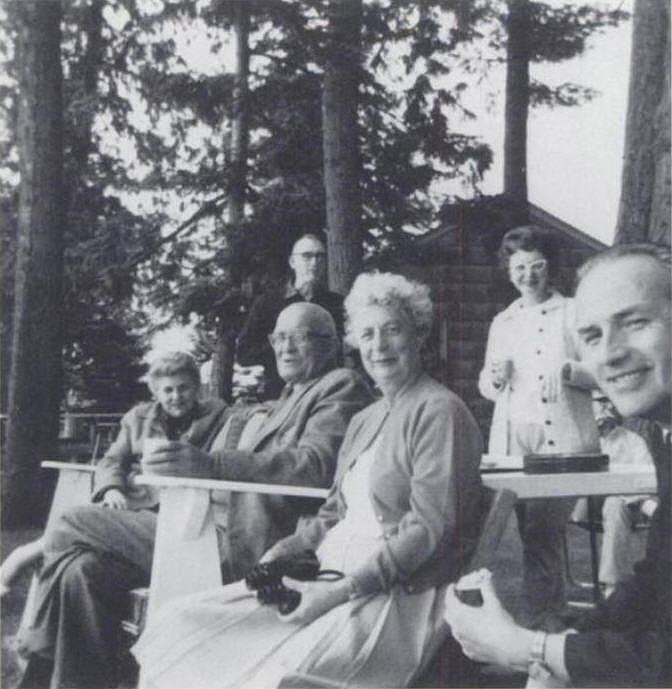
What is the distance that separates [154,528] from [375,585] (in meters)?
0.97

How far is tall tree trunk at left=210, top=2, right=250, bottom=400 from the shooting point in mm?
10281

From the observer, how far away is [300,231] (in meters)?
10.1

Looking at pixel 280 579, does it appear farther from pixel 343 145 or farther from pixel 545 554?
pixel 343 145

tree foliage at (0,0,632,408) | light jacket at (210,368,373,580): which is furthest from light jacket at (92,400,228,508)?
tree foliage at (0,0,632,408)

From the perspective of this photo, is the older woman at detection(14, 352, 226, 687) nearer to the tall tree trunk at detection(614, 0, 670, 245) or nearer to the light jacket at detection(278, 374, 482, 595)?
the light jacket at detection(278, 374, 482, 595)

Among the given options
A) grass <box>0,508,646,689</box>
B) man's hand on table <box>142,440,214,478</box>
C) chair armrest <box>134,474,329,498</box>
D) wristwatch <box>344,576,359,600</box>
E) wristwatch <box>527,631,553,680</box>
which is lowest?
grass <box>0,508,646,689</box>

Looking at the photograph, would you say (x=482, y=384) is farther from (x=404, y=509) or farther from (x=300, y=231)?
(x=300, y=231)

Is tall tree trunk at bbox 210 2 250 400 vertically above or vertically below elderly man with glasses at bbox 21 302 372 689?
above

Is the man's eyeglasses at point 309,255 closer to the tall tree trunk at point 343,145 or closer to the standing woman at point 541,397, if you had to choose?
the standing woman at point 541,397

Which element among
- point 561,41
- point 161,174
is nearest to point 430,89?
point 561,41

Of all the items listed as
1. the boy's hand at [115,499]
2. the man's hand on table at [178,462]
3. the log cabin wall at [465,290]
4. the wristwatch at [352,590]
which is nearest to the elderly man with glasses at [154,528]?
the man's hand on table at [178,462]

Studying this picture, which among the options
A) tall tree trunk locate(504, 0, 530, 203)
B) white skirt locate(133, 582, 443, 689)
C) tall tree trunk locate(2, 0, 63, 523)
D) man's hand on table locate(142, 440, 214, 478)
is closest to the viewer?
white skirt locate(133, 582, 443, 689)

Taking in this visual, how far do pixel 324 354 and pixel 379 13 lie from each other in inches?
194

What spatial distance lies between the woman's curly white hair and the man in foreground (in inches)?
39.1
